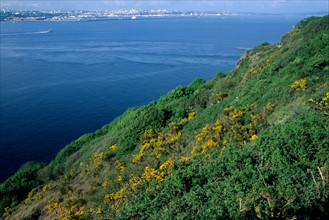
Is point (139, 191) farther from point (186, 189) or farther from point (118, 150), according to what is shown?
point (118, 150)

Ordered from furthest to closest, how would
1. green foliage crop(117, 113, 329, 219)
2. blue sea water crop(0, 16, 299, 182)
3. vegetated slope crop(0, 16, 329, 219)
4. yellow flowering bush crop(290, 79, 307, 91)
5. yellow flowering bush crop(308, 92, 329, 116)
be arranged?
blue sea water crop(0, 16, 299, 182) → yellow flowering bush crop(290, 79, 307, 91) → yellow flowering bush crop(308, 92, 329, 116) → vegetated slope crop(0, 16, 329, 219) → green foliage crop(117, 113, 329, 219)

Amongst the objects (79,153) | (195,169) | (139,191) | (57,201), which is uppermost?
(195,169)

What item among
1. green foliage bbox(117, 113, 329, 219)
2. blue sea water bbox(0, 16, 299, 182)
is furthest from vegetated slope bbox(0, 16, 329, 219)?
blue sea water bbox(0, 16, 299, 182)

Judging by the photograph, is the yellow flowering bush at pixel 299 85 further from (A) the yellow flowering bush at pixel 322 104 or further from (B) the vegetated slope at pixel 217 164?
(A) the yellow flowering bush at pixel 322 104

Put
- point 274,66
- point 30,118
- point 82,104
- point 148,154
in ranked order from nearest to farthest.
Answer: point 148,154 < point 274,66 < point 30,118 < point 82,104

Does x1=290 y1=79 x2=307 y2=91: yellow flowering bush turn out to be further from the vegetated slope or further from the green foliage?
the green foliage

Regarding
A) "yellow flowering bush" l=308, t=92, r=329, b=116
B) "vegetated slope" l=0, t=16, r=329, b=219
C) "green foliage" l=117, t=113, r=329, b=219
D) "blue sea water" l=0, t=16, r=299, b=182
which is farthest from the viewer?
"blue sea water" l=0, t=16, r=299, b=182

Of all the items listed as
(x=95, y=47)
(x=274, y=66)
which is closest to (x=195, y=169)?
(x=274, y=66)
